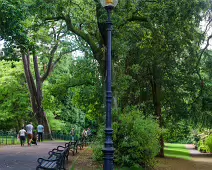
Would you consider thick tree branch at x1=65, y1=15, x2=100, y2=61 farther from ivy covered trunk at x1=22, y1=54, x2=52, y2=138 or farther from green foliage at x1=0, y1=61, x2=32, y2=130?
green foliage at x1=0, y1=61, x2=32, y2=130

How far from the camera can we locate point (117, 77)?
18672mm

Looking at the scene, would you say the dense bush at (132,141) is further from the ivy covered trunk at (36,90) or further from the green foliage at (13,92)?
the green foliage at (13,92)

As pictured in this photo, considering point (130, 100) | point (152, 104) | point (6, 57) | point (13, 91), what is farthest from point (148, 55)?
point (13, 91)

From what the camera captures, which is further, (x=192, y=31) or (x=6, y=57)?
(x=192, y=31)

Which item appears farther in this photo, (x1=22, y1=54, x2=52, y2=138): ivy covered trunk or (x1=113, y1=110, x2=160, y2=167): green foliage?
(x1=22, y1=54, x2=52, y2=138): ivy covered trunk

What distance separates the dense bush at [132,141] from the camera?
14.6 metres

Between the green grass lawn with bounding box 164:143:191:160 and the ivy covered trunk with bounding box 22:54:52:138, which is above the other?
the ivy covered trunk with bounding box 22:54:52:138

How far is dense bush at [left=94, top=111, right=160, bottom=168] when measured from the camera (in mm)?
14625

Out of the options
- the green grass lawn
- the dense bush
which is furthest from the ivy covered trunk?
the dense bush

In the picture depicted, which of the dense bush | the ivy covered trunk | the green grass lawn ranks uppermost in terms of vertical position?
the ivy covered trunk

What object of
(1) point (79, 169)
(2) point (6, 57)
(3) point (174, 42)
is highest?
(3) point (174, 42)

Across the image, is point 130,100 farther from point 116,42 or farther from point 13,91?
point 13,91

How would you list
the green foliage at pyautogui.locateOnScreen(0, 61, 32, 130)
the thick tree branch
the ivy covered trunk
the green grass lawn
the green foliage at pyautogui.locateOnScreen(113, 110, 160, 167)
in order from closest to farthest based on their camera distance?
1. the green foliage at pyautogui.locateOnScreen(113, 110, 160, 167)
2. the thick tree branch
3. the green grass lawn
4. the ivy covered trunk
5. the green foliage at pyautogui.locateOnScreen(0, 61, 32, 130)

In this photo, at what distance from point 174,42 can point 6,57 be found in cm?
835
